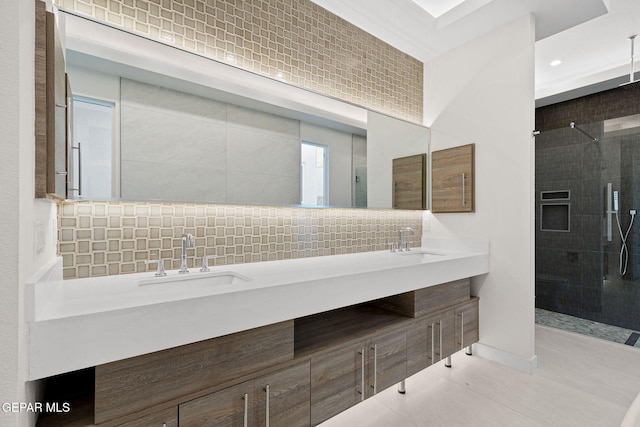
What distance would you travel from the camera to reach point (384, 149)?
8.89ft

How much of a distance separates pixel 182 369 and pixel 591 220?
3917 mm

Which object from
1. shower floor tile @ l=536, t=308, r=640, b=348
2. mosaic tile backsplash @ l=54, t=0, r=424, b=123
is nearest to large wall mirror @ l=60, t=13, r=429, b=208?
mosaic tile backsplash @ l=54, t=0, r=424, b=123

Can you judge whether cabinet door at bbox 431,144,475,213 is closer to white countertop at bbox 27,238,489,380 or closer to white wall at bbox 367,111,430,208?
white wall at bbox 367,111,430,208

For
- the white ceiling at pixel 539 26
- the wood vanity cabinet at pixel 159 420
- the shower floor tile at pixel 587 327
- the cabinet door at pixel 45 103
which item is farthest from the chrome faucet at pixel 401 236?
the cabinet door at pixel 45 103

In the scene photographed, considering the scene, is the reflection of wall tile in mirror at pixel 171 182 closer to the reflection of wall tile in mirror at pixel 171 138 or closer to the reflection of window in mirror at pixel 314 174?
the reflection of wall tile in mirror at pixel 171 138

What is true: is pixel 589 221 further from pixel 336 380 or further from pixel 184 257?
pixel 184 257

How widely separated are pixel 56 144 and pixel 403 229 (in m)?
→ 2.43

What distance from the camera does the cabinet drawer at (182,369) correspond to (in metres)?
1.03

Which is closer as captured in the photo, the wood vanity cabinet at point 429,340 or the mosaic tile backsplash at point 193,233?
the mosaic tile backsplash at point 193,233

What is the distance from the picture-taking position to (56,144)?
1081mm

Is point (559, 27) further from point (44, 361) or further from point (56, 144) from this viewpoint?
point (44, 361)

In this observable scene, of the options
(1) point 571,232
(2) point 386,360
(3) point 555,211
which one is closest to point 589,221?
(1) point 571,232

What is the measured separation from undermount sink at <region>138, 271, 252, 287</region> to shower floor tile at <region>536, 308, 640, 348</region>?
11.2 feet

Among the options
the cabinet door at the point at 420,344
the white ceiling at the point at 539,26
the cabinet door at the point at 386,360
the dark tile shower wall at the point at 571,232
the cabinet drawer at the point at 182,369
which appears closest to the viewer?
the cabinet drawer at the point at 182,369
